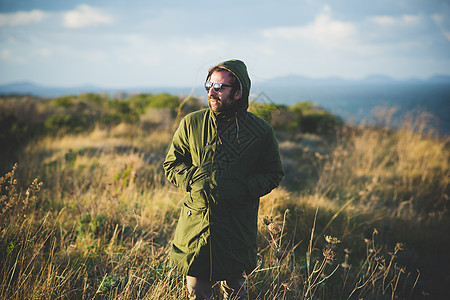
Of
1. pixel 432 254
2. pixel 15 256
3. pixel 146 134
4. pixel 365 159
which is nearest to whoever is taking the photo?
pixel 15 256

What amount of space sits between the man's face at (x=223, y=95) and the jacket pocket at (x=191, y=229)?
0.65m

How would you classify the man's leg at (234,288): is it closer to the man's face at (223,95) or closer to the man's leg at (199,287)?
the man's leg at (199,287)

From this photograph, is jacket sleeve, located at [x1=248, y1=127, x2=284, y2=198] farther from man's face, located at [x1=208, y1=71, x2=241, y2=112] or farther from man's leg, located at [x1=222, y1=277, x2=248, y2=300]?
man's leg, located at [x1=222, y1=277, x2=248, y2=300]

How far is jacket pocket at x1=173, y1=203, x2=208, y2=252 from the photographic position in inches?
64.6

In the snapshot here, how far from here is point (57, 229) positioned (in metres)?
2.85

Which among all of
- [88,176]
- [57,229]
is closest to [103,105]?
[88,176]

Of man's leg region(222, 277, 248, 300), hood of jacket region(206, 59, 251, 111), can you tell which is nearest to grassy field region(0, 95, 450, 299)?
man's leg region(222, 277, 248, 300)

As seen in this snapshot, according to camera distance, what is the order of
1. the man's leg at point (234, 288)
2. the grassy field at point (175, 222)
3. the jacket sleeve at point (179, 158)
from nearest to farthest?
the jacket sleeve at point (179, 158)
the man's leg at point (234, 288)
the grassy field at point (175, 222)

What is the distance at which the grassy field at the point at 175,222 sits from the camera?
2141 millimetres

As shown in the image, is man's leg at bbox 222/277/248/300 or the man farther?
man's leg at bbox 222/277/248/300

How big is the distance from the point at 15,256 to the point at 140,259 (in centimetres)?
96

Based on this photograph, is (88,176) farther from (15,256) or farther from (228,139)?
(228,139)

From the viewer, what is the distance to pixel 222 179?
1.61 m

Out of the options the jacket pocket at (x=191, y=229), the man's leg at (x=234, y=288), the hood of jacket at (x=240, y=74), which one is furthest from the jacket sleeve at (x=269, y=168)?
the man's leg at (x=234, y=288)
